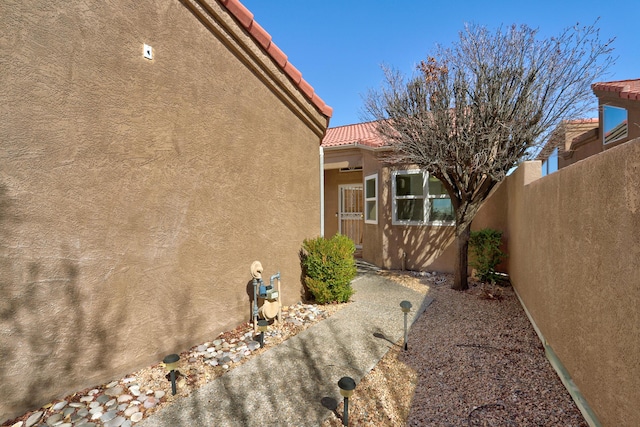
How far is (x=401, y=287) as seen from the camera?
720 centimetres

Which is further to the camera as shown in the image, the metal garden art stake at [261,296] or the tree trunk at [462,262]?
the tree trunk at [462,262]

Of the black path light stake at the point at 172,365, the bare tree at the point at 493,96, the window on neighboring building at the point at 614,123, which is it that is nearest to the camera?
the black path light stake at the point at 172,365

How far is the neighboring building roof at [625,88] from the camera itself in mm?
8188

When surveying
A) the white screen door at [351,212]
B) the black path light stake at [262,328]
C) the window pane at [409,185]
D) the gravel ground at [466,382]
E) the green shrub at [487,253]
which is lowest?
the gravel ground at [466,382]

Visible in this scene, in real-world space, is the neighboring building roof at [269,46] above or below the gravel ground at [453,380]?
above

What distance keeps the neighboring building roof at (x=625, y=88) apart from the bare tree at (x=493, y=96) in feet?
14.3

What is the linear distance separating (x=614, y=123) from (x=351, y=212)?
9.58 metres

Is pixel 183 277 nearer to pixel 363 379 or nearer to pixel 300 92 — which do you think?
pixel 363 379

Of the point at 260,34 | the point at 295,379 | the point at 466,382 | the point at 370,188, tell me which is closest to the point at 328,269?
the point at 295,379

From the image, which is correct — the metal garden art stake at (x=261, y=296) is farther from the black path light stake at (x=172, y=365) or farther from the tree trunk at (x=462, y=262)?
the tree trunk at (x=462, y=262)

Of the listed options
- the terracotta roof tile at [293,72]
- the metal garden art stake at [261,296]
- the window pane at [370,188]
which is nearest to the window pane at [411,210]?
the window pane at [370,188]

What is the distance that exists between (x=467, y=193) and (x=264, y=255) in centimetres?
478

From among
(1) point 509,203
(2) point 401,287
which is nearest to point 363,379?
(2) point 401,287

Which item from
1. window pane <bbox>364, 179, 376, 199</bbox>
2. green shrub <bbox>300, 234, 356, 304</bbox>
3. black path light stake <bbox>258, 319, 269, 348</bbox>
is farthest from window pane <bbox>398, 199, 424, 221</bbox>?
black path light stake <bbox>258, 319, 269, 348</bbox>
